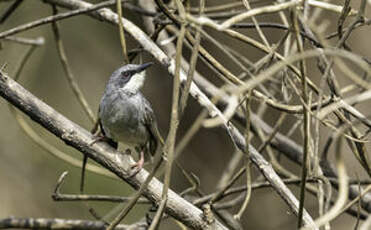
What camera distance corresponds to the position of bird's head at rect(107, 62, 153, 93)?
4.41 metres

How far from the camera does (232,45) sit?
6859 millimetres

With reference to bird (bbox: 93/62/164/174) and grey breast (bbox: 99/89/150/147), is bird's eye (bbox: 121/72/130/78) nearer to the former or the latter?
bird (bbox: 93/62/164/174)

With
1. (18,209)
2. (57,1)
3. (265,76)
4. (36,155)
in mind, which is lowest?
(18,209)

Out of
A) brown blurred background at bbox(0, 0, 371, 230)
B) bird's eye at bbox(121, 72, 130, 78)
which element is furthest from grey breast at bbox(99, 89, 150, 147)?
brown blurred background at bbox(0, 0, 371, 230)

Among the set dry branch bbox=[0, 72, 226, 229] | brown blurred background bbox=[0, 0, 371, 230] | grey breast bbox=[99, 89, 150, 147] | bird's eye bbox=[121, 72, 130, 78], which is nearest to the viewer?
dry branch bbox=[0, 72, 226, 229]

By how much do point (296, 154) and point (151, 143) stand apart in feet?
3.68

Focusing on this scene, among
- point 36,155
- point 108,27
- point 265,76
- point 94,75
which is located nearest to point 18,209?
point 36,155

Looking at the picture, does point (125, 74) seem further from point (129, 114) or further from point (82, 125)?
point (82, 125)

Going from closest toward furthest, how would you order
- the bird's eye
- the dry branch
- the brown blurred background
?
the dry branch, the bird's eye, the brown blurred background

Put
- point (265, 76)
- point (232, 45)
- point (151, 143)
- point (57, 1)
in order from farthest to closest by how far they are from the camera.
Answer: point (232, 45) → point (151, 143) → point (57, 1) → point (265, 76)

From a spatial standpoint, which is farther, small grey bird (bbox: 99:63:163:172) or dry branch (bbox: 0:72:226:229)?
small grey bird (bbox: 99:63:163:172)

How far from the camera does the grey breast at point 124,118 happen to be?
4320 millimetres

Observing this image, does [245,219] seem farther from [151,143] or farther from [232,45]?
[151,143]

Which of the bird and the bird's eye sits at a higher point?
the bird's eye
